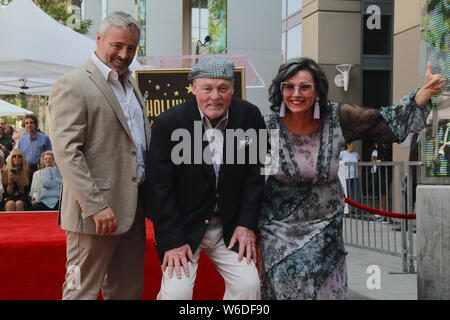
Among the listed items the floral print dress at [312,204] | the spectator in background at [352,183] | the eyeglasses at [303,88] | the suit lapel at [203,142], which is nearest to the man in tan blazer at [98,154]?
the suit lapel at [203,142]

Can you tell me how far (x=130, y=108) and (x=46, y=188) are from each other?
16.2ft

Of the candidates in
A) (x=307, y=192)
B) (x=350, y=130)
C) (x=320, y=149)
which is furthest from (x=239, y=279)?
(x=350, y=130)

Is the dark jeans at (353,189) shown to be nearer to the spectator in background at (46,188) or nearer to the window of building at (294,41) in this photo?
the spectator in background at (46,188)

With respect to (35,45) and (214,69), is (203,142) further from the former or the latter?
(35,45)

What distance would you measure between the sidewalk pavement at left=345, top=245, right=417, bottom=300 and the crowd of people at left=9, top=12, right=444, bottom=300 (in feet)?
8.14

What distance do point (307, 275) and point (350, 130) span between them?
83 centimetres

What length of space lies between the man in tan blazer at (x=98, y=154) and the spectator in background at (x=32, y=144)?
8023 mm

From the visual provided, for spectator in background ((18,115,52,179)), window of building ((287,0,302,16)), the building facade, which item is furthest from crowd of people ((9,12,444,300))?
window of building ((287,0,302,16))

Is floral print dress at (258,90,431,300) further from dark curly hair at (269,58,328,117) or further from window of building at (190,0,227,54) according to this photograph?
window of building at (190,0,227,54)

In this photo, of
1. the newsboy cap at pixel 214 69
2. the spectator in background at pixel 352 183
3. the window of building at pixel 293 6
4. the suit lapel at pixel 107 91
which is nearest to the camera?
the newsboy cap at pixel 214 69

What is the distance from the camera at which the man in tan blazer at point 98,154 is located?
3.09 metres

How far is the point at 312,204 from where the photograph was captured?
307 cm

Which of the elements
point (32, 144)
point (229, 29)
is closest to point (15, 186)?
point (32, 144)

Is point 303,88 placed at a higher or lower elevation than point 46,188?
higher
